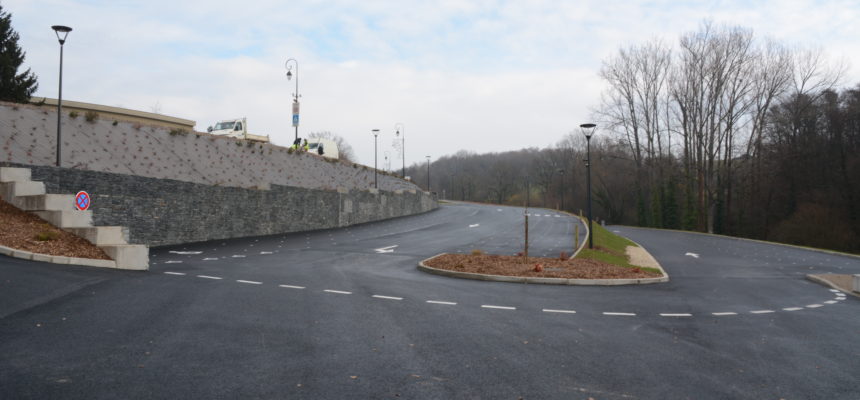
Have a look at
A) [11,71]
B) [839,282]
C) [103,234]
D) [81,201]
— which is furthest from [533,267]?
[11,71]

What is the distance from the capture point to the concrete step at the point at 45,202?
1418 cm

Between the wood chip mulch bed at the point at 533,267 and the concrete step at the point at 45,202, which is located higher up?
the concrete step at the point at 45,202

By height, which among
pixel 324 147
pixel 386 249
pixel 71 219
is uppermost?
pixel 324 147

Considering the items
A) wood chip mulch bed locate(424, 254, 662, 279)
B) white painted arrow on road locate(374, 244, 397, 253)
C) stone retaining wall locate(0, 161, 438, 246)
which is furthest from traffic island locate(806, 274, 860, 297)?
stone retaining wall locate(0, 161, 438, 246)

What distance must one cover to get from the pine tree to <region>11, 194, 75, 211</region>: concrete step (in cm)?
1951

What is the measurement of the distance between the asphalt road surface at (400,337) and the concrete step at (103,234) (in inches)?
49.3

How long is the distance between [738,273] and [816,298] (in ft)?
17.4

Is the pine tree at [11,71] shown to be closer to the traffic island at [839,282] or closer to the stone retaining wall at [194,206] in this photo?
the stone retaining wall at [194,206]

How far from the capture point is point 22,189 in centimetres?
1457

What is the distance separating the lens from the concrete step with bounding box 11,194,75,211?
14180mm

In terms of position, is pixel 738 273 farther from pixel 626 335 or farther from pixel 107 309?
pixel 107 309

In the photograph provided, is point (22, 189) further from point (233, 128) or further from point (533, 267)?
point (233, 128)

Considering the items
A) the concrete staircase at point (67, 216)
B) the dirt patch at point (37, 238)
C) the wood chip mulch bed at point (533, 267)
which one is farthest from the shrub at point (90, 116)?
the wood chip mulch bed at point (533, 267)

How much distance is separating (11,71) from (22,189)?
71.6ft
